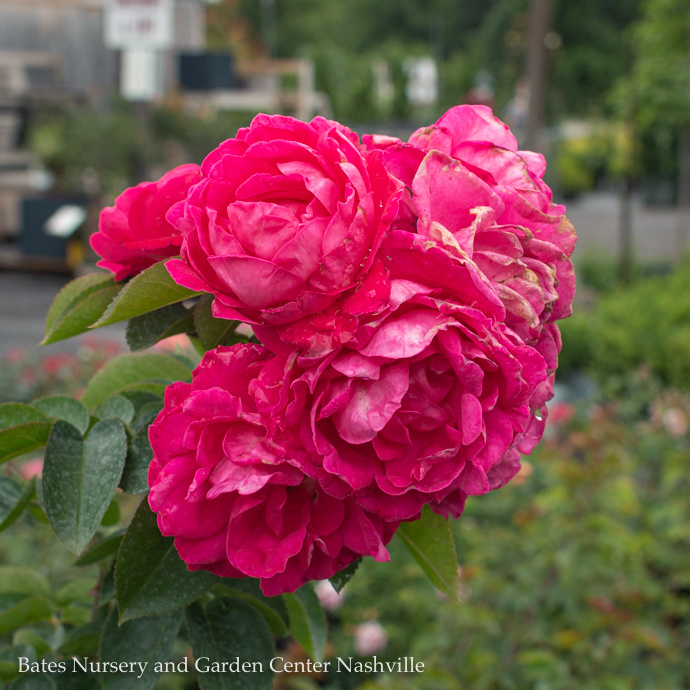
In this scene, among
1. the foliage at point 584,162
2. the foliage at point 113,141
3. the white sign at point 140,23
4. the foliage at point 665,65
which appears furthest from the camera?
the foliage at point 584,162

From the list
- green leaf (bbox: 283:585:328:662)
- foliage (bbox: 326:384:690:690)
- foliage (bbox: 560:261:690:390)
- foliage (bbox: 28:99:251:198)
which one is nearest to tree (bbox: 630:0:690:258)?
foliage (bbox: 560:261:690:390)

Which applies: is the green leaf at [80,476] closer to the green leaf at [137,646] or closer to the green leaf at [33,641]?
the green leaf at [137,646]

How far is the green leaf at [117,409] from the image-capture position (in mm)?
593

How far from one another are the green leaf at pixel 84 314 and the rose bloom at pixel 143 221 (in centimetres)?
3

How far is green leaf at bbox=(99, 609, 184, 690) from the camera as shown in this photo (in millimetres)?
579

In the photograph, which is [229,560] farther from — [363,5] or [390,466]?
[363,5]

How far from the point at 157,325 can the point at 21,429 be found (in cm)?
13

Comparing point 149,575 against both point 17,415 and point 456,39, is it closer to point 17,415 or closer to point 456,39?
point 17,415

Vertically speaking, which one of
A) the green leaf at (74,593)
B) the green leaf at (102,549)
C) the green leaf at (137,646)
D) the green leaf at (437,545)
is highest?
the green leaf at (437,545)

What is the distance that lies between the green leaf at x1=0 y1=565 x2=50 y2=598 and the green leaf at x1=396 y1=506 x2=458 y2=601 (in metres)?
0.45

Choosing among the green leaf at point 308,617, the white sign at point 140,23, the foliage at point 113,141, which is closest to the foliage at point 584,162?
the foliage at point 113,141

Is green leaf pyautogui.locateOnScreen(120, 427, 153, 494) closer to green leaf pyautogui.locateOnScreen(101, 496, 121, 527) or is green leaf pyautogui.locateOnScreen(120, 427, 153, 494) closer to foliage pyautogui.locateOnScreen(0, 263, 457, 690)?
foliage pyautogui.locateOnScreen(0, 263, 457, 690)

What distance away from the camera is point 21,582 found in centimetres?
80

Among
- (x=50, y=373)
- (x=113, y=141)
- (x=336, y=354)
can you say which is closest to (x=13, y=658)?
(x=336, y=354)
